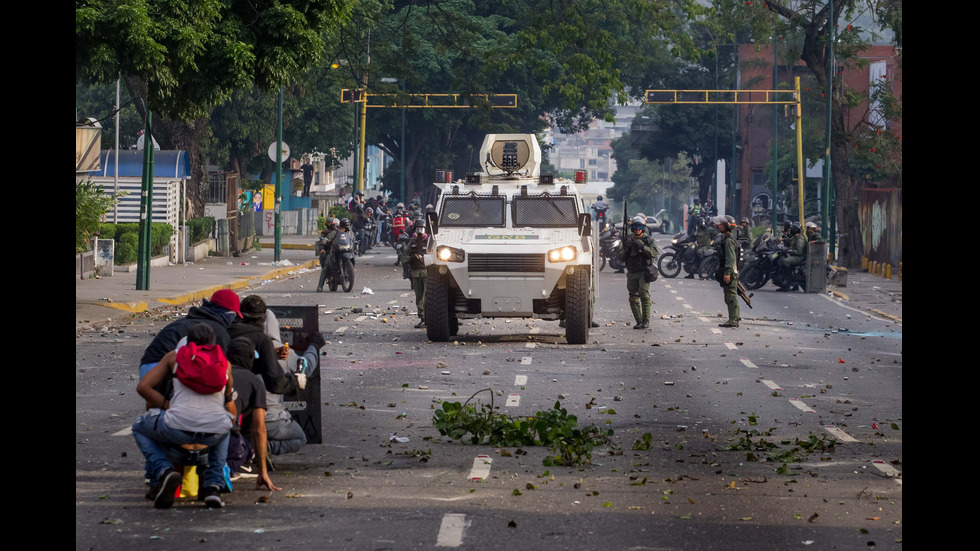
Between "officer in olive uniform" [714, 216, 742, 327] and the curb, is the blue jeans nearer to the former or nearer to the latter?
the curb

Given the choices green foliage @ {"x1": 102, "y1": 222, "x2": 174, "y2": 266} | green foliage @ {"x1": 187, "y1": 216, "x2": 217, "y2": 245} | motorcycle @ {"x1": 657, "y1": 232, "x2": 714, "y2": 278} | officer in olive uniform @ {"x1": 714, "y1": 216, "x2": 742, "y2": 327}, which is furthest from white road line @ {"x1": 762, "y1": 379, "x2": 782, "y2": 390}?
green foliage @ {"x1": 187, "y1": 216, "x2": 217, "y2": 245}

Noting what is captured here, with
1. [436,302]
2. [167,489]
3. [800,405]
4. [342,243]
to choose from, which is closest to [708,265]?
[342,243]

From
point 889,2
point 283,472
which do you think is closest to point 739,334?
point 283,472

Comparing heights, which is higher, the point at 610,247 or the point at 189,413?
the point at 610,247

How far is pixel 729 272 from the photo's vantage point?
23.0m

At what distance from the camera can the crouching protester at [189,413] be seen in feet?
27.5

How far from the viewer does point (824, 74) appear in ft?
146

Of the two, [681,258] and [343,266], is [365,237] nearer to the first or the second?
[681,258]

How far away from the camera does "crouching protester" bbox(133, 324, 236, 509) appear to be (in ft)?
27.5

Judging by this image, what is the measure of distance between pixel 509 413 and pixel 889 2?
33236mm

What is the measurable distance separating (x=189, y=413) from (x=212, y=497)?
52 cm

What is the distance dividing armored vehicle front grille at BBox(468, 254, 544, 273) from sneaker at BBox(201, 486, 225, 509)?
10.8 metres

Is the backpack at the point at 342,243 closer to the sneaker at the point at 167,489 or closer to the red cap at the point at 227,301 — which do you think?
the red cap at the point at 227,301

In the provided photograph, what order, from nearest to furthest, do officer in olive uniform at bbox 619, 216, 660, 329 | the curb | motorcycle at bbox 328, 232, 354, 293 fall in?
officer in olive uniform at bbox 619, 216, 660, 329
the curb
motorcycle at bbox 328, 232, 354, 293
